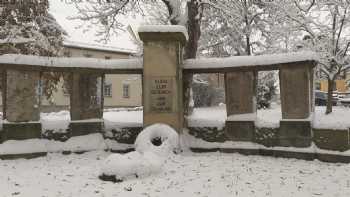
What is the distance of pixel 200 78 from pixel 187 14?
1244 centimetres

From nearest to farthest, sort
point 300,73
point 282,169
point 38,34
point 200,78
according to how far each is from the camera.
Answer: point 282,169 → point 300,73 → point 38,34 → point 200,78

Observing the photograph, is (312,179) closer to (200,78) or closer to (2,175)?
Result: (2,175)

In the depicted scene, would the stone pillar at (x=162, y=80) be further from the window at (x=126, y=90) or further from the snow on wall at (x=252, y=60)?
the window at (x=126, y=90)

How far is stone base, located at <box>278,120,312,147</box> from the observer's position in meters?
8.59

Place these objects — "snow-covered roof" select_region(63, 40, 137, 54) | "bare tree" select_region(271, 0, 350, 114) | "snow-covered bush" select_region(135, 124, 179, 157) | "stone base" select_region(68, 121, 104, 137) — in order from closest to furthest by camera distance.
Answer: "snow-covered bush" select_region(135, 124, 179, 157), "stone base" select_region(68, 121, 104, 137), "bare tree" select_region(271, 0, 350, 114), "snow-covered roof" select_region(63, 40, 137, 54)

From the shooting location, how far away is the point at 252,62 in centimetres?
913

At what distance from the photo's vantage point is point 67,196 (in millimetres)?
5652

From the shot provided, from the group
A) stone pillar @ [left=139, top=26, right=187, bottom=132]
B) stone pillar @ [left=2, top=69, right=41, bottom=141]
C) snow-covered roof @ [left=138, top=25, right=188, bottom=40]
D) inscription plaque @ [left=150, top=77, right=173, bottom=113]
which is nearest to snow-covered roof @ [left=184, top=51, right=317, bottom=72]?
stone pillar @ [left=139, top=26, right=187, bottom=132]

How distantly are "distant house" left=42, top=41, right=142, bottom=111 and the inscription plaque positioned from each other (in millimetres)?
24445

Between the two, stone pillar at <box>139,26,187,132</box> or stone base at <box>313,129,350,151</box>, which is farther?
stone pillar at <box>139,26,187,132</box>

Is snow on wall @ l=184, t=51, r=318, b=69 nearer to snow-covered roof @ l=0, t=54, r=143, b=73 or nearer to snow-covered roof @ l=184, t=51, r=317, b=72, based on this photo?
snow-covered roof @ l=184, t=51, r=317, b=72

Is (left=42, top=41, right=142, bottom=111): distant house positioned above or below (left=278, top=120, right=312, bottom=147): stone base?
above

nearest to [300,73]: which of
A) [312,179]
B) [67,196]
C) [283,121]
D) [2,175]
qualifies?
[283,121]

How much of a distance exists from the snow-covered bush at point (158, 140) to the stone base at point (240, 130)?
131 cm
